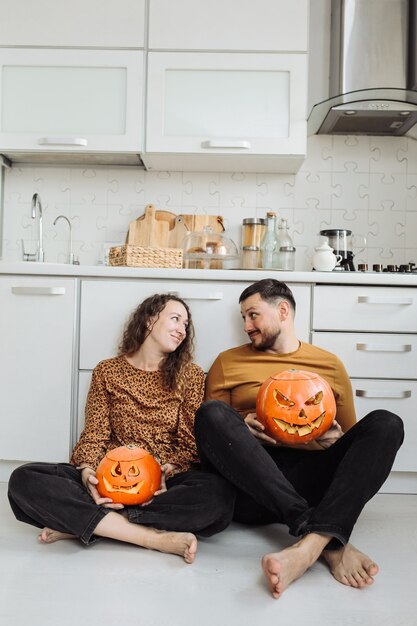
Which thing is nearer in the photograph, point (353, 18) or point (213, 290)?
point (213, 290)

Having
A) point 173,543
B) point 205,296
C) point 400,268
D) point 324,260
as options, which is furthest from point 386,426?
point 400,268

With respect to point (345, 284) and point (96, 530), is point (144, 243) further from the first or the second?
point (96, 530)

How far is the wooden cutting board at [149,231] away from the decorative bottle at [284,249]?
1.71 ft

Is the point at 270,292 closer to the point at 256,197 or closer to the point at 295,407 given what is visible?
the point at 295,407

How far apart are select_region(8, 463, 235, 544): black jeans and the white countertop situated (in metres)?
0.83

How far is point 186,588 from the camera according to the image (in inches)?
55.3

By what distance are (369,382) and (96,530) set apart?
1149 mm

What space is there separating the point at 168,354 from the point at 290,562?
842 mm

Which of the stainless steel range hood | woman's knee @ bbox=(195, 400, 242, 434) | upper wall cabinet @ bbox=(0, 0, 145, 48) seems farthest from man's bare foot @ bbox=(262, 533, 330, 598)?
upper wall cabinet @ bbox=(0, 0, 145, 48)

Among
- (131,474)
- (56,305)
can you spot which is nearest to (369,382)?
(131,474)

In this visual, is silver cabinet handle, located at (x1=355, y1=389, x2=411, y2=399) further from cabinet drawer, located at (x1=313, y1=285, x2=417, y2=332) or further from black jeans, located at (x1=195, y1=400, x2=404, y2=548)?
black jeans, located at (x1=195, y1=400, x2=404, y2=548)

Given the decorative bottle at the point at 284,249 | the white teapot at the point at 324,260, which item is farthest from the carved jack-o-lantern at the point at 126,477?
the decorative bottle at the point at 284,249

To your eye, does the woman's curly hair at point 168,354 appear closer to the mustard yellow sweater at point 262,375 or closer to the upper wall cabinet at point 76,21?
the mustard yellow sweater at point 262,375

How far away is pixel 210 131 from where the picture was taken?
8.64 ft
